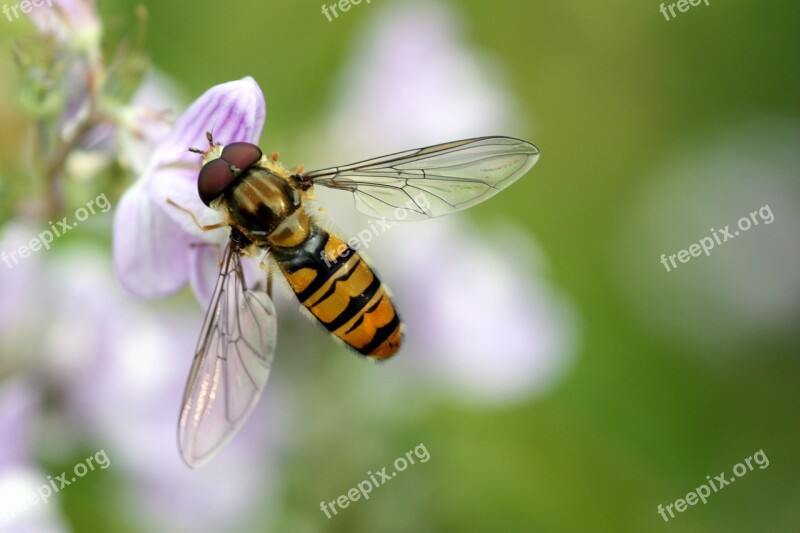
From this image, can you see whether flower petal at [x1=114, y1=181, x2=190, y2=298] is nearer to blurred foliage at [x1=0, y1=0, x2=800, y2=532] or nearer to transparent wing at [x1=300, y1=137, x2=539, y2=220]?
transparent wing at [x1=300, y1=137, x2=539, y2=220]

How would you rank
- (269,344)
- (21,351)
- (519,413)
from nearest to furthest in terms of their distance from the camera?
1. (269,344)
2. (21,351)
3. (519,413)

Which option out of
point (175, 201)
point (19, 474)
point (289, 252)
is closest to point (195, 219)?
point (175, 201)

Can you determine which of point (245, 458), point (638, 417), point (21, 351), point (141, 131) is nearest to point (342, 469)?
point (245, 458)

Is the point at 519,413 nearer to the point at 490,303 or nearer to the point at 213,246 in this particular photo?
the point at 490,303

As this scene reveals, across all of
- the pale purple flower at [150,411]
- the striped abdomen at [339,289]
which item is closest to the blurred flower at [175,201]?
the striped abdomen at [339,289]

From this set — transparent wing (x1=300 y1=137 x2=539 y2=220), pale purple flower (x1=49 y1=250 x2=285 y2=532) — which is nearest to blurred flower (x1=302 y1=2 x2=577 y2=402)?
pale purple flower (x1=49 y1=250 x2=285 y2=532)

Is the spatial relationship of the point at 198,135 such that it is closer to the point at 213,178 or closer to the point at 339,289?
the point at 213,178
